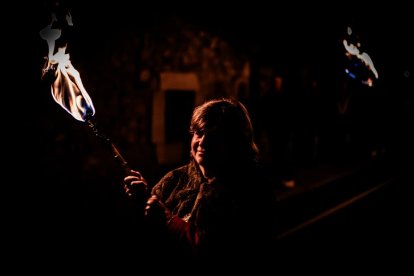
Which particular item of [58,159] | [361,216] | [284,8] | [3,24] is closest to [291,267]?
[361,216]

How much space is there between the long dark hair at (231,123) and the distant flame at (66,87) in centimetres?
70

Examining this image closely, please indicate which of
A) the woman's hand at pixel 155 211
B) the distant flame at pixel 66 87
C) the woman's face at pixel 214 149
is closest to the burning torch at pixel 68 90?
the distant flame at pixel 66 87

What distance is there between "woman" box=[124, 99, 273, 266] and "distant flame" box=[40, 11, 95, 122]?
480 millimetres

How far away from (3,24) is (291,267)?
5.52 m

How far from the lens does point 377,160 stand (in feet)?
44.9

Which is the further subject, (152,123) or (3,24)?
(152,123)

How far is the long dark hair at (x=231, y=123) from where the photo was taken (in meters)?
2.48

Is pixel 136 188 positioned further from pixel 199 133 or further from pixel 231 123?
pixel 231 123

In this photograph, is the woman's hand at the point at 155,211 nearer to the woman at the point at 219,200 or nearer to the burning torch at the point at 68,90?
the woman at the point at 219,200

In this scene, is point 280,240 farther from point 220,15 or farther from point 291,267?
point 220,15

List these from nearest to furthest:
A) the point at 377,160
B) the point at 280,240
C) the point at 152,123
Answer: the point at 280,240, the point at 152,123, the point at 377,160

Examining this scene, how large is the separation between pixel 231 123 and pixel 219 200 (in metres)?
0.50

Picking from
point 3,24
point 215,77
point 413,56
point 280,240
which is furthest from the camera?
point 413,56

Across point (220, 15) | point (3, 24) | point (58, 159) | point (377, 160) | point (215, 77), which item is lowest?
point (377, 160)
